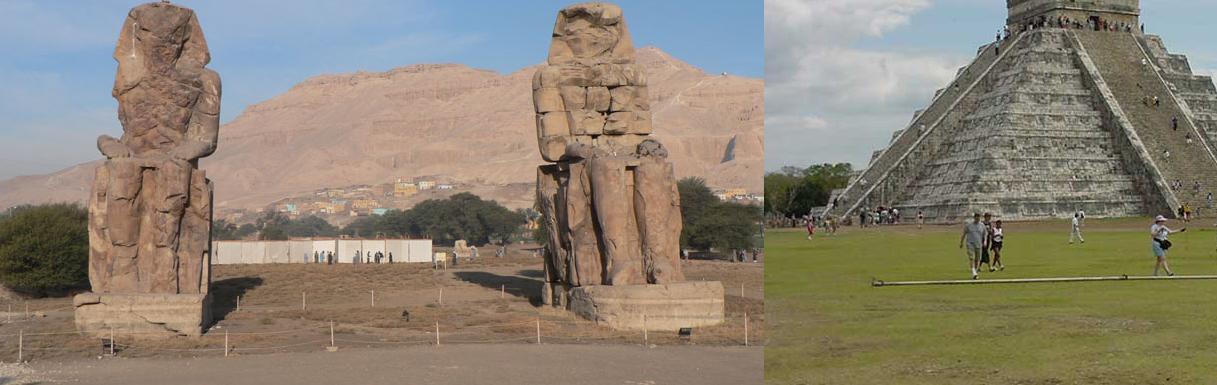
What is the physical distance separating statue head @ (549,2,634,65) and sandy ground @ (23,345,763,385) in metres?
7.42

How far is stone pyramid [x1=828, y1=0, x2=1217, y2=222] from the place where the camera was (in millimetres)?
55625

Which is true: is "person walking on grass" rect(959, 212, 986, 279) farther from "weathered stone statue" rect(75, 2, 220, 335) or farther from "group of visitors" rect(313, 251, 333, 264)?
"group of visitors" rect(313, 251, 333, 264)

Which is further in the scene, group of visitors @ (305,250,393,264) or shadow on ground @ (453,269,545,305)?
group of visitors @ (305,250,393,264)

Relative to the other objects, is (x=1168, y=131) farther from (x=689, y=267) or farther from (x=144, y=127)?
(x=144, y=127)

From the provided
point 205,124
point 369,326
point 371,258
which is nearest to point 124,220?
point 205,124

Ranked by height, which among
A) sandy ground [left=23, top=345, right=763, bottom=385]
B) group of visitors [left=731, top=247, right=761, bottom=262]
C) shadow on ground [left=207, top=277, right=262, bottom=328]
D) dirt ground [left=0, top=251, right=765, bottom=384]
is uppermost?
group of visitors [left=731, top=247, right=761, bottom=262]

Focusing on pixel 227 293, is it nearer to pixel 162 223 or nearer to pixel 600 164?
pixel 162 223

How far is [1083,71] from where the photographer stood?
6356cm

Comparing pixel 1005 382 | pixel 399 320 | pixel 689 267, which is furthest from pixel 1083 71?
pixel 1005 382

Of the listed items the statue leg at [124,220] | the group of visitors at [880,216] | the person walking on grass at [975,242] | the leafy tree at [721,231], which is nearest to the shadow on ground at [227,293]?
the statue leg at [124,220]

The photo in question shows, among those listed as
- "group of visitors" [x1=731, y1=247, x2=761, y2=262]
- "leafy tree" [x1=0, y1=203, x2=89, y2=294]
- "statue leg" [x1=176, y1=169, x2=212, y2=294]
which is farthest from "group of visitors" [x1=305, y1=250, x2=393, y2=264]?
"statue leg" [x1=176, y1=169, x2=212, y2=294]

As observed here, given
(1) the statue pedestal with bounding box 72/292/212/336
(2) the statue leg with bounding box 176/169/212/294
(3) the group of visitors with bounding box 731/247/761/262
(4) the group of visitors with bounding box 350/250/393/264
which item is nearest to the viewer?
(1) the statue pedestal with bounding box 72/292/212/336

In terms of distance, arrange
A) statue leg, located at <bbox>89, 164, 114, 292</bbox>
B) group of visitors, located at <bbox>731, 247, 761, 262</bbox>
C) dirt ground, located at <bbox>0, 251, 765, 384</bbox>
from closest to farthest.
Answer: dirt ground, located at <bbox>0, 251, 765, 384</bbox> → statue leg, located at <bbox>89, 164, 114, 292</bbox> → group of visitors, located at <bbox>731, 247, 761, 262</bbox>

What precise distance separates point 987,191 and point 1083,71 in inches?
494
